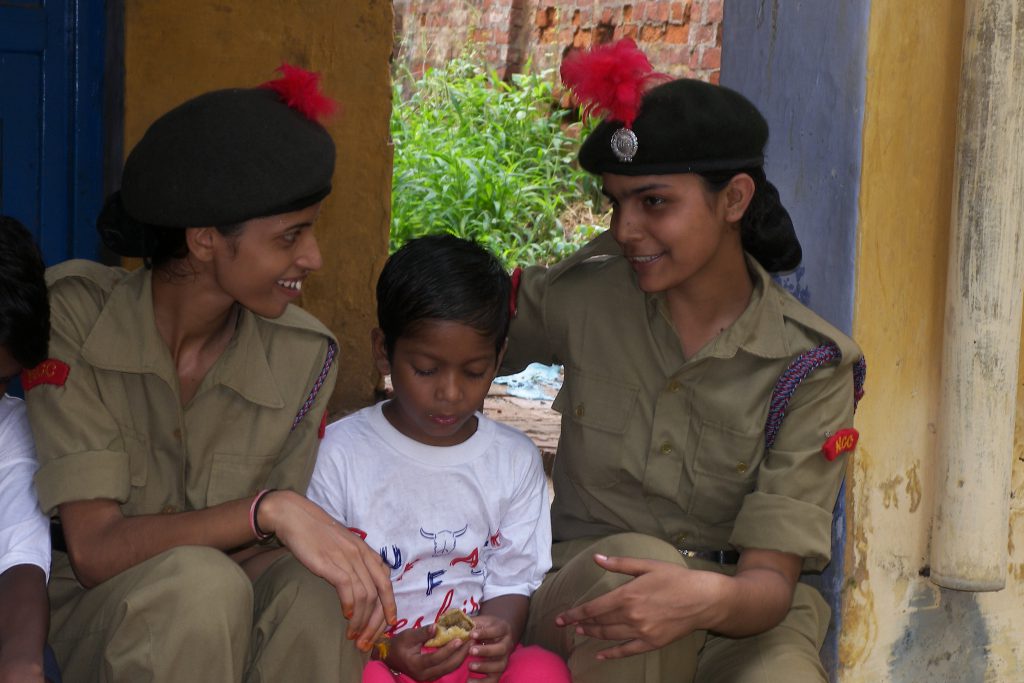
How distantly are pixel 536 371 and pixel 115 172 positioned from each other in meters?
2.80

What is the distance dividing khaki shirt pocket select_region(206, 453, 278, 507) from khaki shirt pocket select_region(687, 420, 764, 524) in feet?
3.16

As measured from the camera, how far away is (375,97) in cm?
543

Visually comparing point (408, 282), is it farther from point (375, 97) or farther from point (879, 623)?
point (375, 97)

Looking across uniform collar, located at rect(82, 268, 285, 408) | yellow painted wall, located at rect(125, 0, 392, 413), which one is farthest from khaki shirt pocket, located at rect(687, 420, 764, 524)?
yellow painted wall, located at rect(125, 0, 392, 413)

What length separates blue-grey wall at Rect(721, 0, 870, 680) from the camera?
126 inches

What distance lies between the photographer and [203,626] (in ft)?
7.66

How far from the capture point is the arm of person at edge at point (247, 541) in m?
2.46

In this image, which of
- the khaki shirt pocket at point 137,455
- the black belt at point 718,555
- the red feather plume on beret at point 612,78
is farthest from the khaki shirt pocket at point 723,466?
the khaki shirt pocket at point 137,455

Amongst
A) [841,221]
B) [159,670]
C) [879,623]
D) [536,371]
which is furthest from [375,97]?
[159,670]

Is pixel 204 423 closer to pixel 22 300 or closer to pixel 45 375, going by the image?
pixel 45 375

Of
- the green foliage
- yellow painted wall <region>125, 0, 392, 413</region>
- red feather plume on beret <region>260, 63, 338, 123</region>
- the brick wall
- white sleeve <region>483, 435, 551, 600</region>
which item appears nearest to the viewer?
red feather plume on beret <region>260, 63, 338, 123</region>

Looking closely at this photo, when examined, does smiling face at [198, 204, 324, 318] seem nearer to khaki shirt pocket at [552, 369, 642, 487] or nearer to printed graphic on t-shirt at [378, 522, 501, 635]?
printed graphic on t-shirt at [378, 522, 501, 635]

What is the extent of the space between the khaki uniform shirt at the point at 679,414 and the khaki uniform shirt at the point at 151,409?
59 cm

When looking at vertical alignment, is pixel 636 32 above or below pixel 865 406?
above
